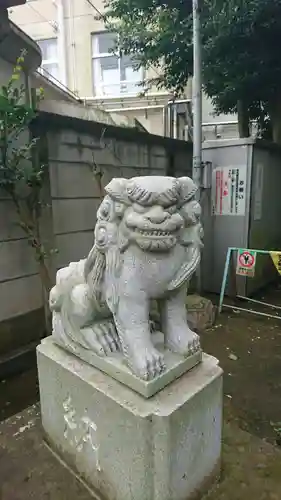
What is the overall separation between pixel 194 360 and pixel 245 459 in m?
0.67

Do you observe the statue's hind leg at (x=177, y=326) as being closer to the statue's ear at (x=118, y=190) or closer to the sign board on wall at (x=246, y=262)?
the statue's ear at (x=118, y=190)

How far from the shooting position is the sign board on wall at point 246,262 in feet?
13.8

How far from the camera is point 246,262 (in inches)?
168

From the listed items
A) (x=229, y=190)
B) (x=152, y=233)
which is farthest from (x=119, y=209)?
(x=229, y=190)

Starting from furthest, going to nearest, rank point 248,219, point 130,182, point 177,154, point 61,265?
point 177,154
point 248,219
point 61,265
point 130,182

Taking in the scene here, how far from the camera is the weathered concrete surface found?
1735 mm

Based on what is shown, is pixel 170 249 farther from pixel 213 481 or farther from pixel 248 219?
pixel 248 219

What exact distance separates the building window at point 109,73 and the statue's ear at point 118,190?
8702mm

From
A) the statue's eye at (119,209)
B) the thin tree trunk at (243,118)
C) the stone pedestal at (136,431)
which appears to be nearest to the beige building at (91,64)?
the thin tree trunk at (243,118)

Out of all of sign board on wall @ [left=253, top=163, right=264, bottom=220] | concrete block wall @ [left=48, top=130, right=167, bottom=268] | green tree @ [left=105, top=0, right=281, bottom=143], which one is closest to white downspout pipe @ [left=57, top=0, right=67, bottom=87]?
green tree @ [left=105, top=0, right=281, bottom=143]

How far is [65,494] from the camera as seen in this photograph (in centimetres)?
Result: 174

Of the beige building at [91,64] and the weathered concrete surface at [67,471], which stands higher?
the beige building at [91,64]

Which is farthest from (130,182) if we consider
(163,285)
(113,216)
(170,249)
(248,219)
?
(248,219)

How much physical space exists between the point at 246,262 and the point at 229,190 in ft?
A: 3.44
